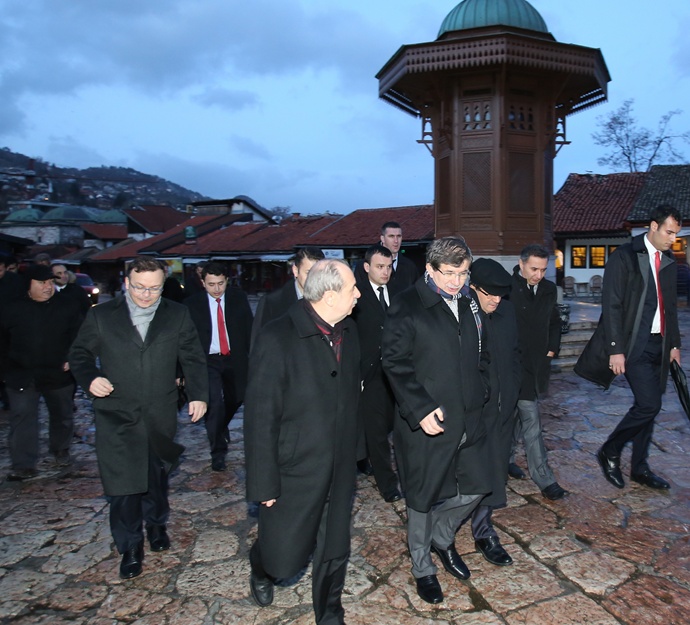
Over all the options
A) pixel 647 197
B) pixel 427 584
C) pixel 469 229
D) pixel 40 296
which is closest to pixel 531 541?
pixel 427 584

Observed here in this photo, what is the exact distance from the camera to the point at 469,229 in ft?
42.5

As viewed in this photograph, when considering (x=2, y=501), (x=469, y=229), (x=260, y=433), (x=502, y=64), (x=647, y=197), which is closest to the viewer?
(x=260, y=433)

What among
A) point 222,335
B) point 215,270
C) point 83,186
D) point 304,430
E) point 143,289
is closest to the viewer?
point 304,430

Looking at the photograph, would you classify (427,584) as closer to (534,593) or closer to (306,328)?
(534,593)

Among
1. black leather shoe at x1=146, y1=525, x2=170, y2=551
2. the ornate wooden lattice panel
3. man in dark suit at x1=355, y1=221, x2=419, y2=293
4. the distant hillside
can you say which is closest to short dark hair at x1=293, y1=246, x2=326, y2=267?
man in dark suit at x1=355, y1=221, x2=419, y2=293

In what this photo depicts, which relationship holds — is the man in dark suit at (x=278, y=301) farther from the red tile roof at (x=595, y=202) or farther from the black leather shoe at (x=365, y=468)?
the red tile roof at (x=595, y=202)

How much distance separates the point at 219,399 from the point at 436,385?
2775 mm

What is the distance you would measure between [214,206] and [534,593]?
4291cm

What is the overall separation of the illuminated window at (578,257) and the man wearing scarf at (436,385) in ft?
103

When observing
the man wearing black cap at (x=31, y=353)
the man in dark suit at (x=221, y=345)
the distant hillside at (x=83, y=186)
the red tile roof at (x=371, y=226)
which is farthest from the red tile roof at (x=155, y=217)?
the man in dark suit at (x=221, y=345)

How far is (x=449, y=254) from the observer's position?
311 cm

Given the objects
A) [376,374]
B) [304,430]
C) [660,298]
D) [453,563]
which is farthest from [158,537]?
[660,298]

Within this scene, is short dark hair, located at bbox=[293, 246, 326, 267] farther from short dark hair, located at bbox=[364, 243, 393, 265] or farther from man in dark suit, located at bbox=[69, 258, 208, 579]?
man in dark suit, located at bbox=[69, 258, 208, 579]

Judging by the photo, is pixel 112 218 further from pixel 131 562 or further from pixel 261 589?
pixel 261 589
